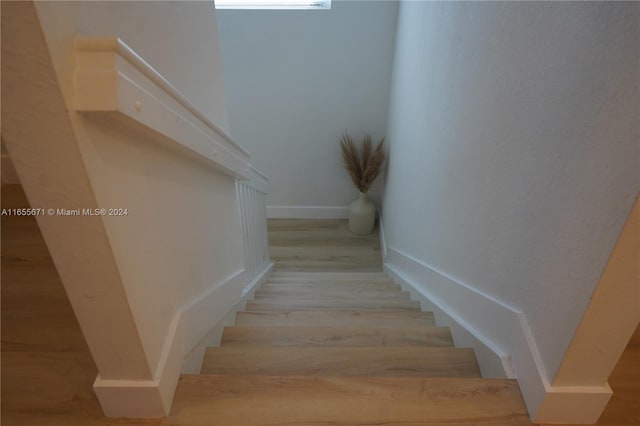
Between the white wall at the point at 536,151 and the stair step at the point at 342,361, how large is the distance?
29cm

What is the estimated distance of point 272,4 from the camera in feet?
10.1

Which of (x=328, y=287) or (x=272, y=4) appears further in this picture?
(x=272, y=4)

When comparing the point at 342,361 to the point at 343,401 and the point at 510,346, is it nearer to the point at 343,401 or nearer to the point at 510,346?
the point at 343,401

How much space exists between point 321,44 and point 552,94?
9.69 ft

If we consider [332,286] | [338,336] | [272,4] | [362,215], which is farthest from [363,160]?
[338,336]

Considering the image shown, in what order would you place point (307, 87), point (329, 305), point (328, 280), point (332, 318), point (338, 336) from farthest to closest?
point (307, 87)
point (328, 280)
point (329, 305)
point (332, 318)
point (338, 336)

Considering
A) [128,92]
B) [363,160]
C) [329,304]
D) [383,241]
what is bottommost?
[383,241]

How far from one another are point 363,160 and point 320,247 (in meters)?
1.16

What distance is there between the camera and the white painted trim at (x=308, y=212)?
4.14 metres

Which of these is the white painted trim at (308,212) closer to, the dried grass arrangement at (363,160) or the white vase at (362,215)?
the white vase at (362,215)

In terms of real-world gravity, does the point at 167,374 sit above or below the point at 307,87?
below

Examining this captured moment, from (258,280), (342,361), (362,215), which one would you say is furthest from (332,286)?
(362,215)

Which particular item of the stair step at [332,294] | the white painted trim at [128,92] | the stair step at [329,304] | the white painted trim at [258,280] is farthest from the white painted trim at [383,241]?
the white painted trim at [128,92]

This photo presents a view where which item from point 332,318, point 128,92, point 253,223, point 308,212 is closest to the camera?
point 128,92
